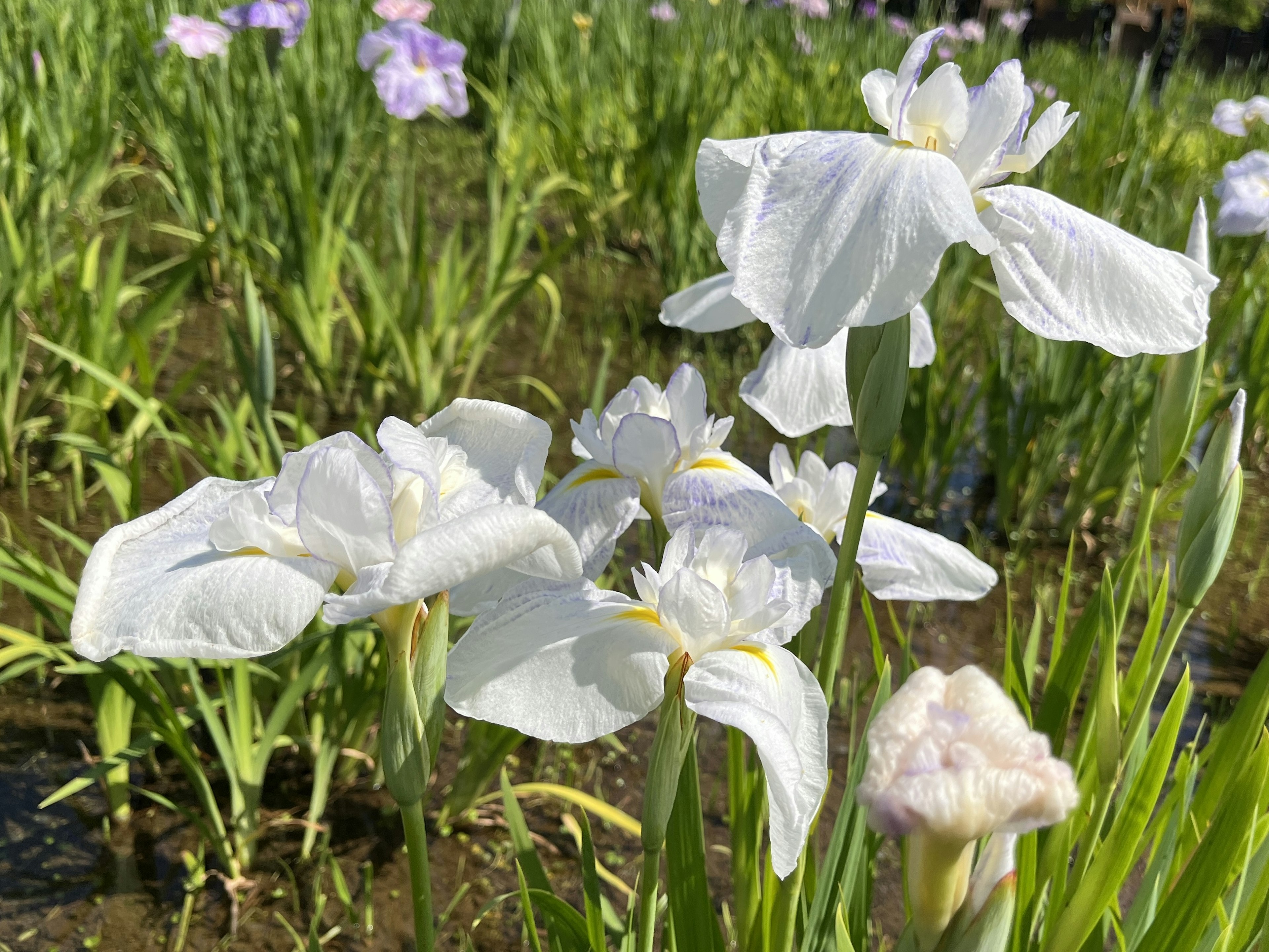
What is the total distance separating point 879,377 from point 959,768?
1.13 ft

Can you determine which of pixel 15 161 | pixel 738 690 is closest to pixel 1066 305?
pixel 738 690

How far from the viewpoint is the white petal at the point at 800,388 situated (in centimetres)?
102

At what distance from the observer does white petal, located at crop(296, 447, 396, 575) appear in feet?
2.04

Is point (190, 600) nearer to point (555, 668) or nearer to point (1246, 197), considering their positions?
point (555, 668)

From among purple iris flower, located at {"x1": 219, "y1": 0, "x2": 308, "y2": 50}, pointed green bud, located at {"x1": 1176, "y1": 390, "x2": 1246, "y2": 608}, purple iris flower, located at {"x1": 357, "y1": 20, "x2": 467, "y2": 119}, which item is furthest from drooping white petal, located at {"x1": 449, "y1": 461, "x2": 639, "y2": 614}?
purple iris flower, located at {"x1": 219, "y1": 0, "x2": 308, "y2": 50}

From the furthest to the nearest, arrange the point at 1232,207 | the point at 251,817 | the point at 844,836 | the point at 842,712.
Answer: the point at 1232,207
the point at 842,712
the point at 251,817
the point at 844,836

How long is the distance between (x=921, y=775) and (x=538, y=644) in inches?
12.7

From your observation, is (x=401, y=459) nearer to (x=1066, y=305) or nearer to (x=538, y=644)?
(x=538, y=644)

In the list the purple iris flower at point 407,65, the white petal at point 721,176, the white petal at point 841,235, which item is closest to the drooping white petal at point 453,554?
the white petal at point 841,235

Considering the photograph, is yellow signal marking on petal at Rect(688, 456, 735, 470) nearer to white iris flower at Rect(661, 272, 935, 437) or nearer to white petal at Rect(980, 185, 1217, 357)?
white iris flower at Rect(661, 272, 935, 437)

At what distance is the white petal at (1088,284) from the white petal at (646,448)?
32cm

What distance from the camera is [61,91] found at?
121 inches

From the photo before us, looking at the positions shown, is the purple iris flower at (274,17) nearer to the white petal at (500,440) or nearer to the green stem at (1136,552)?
the white petal at (500,440)

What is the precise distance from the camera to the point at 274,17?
9.53 feet
